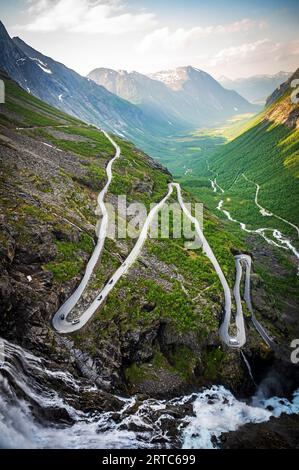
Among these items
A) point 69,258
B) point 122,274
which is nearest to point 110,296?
point 122,274

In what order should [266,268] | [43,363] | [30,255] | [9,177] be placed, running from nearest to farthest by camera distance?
[43,363], [30,255], [9,177], [266,268]

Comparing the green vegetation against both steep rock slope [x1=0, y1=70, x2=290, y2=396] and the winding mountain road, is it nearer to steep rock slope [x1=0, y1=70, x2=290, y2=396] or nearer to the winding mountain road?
steep rock slope [x1=0, y1=70, x2=290, y2=396]

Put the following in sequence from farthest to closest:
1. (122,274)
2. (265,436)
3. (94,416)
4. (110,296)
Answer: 1. (122,274)
2. (110,296)
3. (265,436)
4. (94,416)

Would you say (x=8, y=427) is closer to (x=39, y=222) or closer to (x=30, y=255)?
(x=30, y=255)

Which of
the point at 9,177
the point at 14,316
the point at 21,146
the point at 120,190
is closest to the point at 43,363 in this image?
the point at 14,316

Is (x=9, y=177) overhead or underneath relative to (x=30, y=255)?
overhead

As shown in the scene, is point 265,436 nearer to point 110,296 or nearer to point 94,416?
point 94,416

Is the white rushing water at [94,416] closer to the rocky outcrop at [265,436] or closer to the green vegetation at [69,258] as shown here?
the rocky outcrop at [265,436]

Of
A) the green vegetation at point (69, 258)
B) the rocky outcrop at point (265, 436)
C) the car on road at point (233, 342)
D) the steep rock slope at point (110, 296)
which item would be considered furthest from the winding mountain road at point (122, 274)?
the rocky outcrop at point (265, 436)
